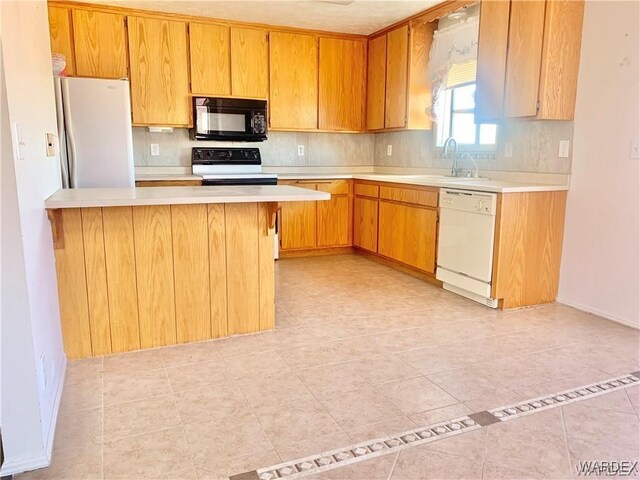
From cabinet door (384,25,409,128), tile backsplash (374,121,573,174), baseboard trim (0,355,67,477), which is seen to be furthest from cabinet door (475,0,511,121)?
baseboard trim (0,355,67,477)

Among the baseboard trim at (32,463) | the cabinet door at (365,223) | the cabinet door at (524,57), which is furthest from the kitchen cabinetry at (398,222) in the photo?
the baseboard trim at (32,463)

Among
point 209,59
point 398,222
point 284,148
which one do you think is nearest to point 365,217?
point 398,222

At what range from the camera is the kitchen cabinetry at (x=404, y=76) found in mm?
4613

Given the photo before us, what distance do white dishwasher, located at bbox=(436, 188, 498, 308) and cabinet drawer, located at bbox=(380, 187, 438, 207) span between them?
151 millimetres

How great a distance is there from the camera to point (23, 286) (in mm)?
1576

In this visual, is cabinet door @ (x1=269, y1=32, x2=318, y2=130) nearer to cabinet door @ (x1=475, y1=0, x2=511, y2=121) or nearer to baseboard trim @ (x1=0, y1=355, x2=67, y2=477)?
cabinet door @ (x1=475, y1=0, x2=511, y2=121)

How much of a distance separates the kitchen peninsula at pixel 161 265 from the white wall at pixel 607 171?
6.19 ft

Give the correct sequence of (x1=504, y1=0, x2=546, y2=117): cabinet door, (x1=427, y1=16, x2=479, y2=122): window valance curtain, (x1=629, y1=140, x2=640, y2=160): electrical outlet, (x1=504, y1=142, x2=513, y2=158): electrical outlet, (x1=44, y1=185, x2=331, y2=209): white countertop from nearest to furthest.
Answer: (x1=44, y1=185, x2=331, y2=209): white countertop
(x1=629, y1=140, x2=640, y2=160): electrical outlet
(x1=504, y1=0, x2=546, y2=117): cabinet door
(x1=504, y1=142, x2=513, y2=158): electrical outlet
(x1=427, y1=16, x2=479, y2=122): window valance curtain

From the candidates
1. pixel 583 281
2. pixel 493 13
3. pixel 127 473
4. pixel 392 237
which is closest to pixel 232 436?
pixel 127 473

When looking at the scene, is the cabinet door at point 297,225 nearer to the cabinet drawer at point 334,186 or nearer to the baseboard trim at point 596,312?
the cabinet drawer at point 334,186

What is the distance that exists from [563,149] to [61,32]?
415cm

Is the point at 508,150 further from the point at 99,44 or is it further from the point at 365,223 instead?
the point at 99,44

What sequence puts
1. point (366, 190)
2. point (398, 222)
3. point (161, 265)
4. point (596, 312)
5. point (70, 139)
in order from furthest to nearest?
point (366, 190) → point (398, 222) → point (70, 139) → point (596, 312) → point (161, 265)

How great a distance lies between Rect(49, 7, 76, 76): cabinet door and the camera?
402 centimetres
